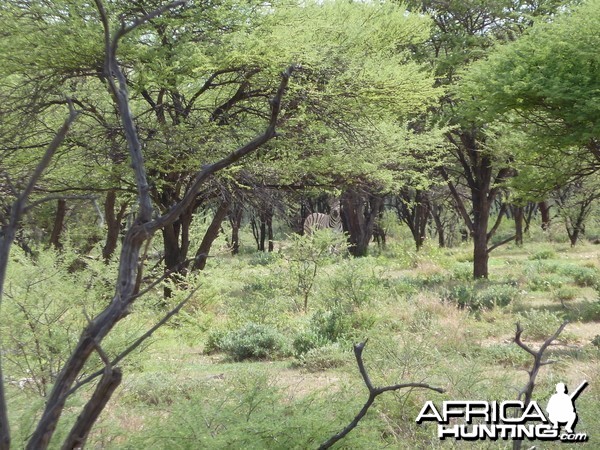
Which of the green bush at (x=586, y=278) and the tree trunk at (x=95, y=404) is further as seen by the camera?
the green bush at (x=586, y=278)

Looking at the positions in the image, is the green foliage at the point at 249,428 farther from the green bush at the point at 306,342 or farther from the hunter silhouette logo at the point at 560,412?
the green bush at the point at 306,342

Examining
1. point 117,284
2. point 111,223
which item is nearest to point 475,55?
point 111,223

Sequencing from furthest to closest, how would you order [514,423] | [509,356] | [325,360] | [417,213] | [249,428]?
[417,213]
[325,360]
[509,356]
[514,423]
[249,428]

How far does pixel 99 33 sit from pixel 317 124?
16.0 feet

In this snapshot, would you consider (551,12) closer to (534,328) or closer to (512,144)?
(512,144)

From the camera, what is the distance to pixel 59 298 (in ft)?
21.2

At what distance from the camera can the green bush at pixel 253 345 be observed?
888cm

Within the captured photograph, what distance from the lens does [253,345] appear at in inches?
352

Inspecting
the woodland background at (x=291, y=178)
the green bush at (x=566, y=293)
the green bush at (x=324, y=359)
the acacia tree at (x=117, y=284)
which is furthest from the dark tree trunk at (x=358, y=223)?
the acacia tree at (x=117, y=284)

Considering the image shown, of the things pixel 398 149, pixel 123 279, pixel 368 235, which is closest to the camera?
pixel 123 279

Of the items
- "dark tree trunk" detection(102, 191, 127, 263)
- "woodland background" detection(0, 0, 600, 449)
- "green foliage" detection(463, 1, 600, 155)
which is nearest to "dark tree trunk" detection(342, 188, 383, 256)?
"woodland background" detection(0, 0, 600, 449)

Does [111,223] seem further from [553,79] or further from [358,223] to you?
[358,223]

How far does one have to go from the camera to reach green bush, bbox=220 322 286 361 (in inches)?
350

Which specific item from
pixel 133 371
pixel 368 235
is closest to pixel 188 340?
pixel 133 371
